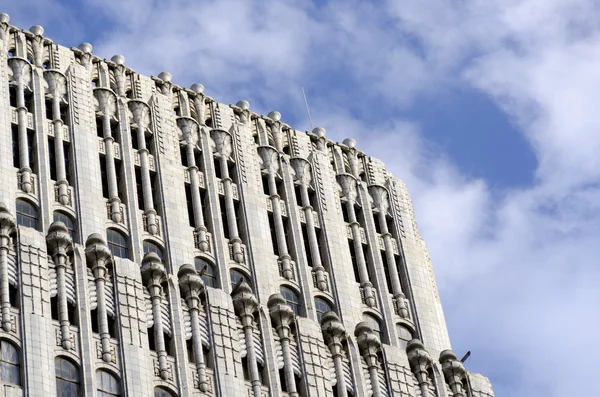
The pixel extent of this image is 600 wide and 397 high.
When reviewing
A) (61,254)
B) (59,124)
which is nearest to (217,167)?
(59,124)

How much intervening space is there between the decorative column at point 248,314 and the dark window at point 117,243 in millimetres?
5699

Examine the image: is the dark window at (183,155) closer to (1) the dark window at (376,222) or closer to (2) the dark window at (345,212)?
(2) the dark window at (345,212)

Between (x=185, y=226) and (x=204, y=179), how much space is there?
4815 mm

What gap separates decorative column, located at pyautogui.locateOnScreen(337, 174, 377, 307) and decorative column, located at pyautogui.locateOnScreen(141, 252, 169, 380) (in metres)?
13.3

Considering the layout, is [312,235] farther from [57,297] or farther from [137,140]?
[57,297]

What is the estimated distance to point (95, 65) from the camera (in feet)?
289

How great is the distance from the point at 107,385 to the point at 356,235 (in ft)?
73.9

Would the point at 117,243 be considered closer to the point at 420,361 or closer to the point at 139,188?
the point at 139,188

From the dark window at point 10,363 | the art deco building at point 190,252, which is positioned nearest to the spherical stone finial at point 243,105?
the art deco building at point 190,252

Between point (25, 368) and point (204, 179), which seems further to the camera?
point (204, 179)

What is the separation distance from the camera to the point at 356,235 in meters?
89.6

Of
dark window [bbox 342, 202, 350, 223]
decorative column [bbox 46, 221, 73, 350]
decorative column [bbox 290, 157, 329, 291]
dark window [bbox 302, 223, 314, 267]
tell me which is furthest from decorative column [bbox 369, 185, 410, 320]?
decorative column [bbox 46, 221, 73, 350]

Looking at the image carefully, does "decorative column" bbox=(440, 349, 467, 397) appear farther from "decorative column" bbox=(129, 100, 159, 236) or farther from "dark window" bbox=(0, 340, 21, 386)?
"dark window" bbox=(0, 340, 21, 386)

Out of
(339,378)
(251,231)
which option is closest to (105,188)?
(251,231)
